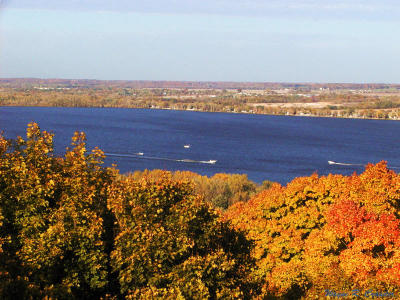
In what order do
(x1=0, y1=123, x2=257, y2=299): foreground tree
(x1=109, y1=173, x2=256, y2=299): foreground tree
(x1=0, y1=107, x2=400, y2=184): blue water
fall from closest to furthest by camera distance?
(x1=0, y1=123, x2=257, y2=299): foreground tree < (x1=109, y1=173, x2=256, y2=299): foreground tree < (x1=0, y1=107, x2=400, y2=184): blue water

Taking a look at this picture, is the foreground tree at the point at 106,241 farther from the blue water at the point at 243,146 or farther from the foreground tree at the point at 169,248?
the blue water at the point at 243,146

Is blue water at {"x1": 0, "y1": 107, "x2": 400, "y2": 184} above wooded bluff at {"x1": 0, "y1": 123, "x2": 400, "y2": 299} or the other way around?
the other way around

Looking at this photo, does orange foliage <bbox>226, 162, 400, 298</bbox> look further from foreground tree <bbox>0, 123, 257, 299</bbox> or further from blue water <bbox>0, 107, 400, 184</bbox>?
blue water <bbox>0, 107, 400, 184</bbox>

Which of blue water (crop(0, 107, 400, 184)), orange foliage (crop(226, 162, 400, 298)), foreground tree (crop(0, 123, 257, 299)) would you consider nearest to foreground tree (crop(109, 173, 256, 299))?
foreground tree (crop(0, 123, 257, 299))

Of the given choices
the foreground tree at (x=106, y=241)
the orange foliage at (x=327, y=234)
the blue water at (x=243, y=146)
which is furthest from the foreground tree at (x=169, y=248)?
the blue water at (x=243, y=146)

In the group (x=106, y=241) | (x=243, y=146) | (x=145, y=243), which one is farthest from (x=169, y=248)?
(x=243, y=146)

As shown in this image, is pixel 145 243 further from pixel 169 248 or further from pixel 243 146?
pixel 243 146

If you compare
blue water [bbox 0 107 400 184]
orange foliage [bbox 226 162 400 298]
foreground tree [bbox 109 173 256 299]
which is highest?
foreground tree [bbox 109 173 256 299]

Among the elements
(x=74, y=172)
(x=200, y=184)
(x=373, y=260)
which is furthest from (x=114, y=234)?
(x=200, y=184)

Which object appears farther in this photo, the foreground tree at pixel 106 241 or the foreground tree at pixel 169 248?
the foreground tree at pixel 169 248
